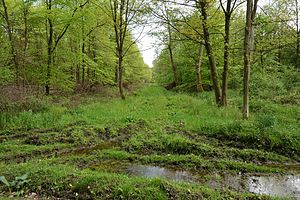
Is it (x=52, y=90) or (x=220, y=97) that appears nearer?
(x=220, y=97)

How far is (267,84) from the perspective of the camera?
47.5 feet

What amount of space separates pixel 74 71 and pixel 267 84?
1459 cm

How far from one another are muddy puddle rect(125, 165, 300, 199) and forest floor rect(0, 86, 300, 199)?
21 mm

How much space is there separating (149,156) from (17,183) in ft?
10.4

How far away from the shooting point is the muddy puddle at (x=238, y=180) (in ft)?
15.5

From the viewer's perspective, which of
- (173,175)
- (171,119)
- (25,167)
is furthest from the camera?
Answer: (171,119)

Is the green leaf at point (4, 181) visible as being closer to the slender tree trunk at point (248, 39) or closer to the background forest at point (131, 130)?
the background forest at point (131, 130)

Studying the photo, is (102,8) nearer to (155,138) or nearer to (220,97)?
(220,97)

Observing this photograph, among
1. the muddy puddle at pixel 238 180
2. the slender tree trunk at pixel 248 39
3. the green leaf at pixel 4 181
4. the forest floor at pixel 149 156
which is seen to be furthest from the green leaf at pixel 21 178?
the slender tree trunk at pixel 248 39

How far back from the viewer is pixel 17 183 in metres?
4.39

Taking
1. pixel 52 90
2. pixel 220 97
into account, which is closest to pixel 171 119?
pixel 220 97

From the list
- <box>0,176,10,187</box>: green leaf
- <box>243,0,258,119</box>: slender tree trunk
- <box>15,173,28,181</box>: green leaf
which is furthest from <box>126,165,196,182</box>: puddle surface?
<box>243,0,258,119</box>: slender tree trunk

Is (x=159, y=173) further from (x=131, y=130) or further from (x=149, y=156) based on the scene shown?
(x=131, y=130)

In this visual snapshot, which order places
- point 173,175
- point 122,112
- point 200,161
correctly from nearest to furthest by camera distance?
point 173,175 < point 200,161 < point 122,112
